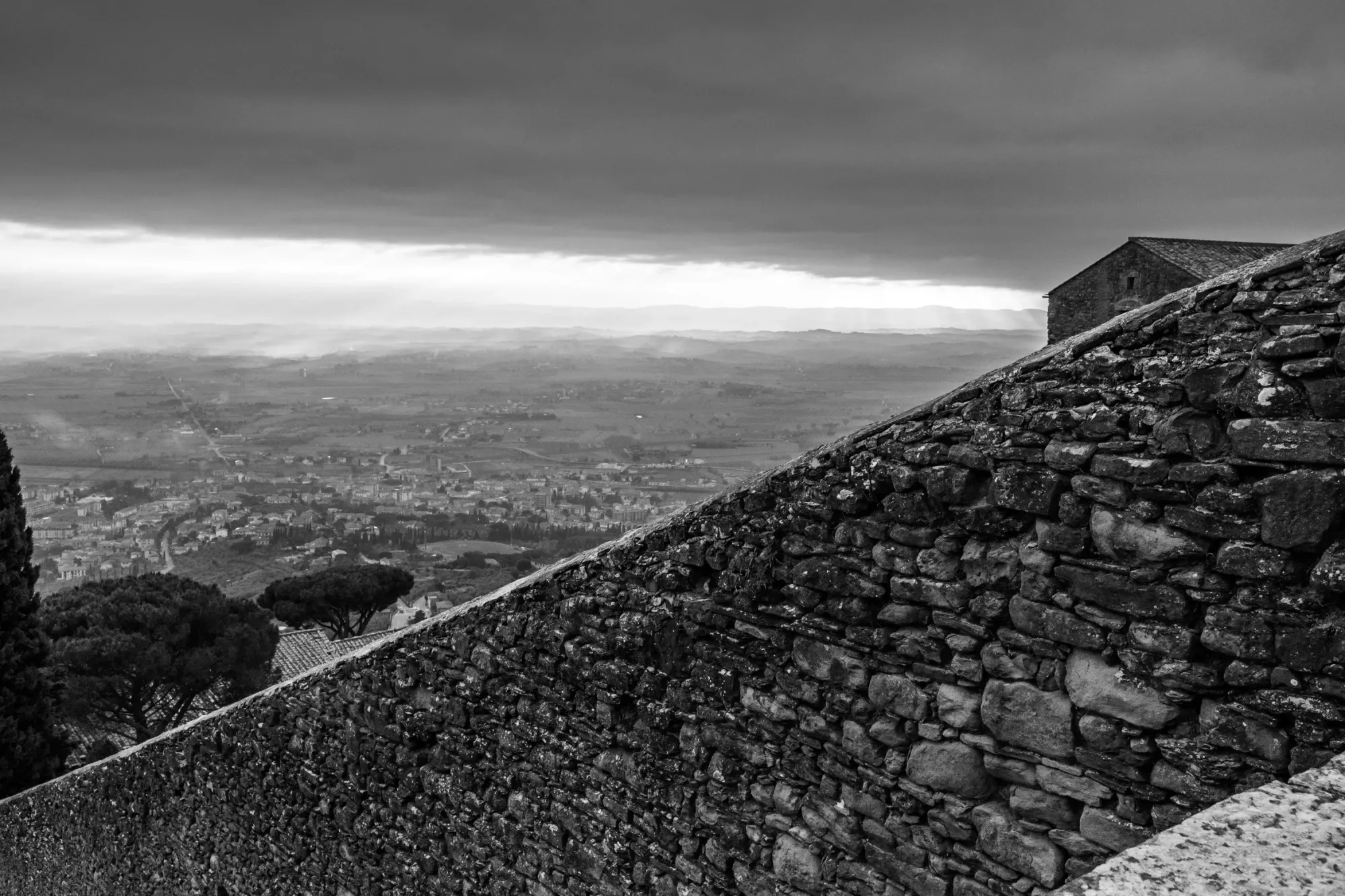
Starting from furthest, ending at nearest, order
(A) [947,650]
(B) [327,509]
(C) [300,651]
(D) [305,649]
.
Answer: (B) [327,509] → (D) [305,649] → (C) [300,651] → (A) [947,650]

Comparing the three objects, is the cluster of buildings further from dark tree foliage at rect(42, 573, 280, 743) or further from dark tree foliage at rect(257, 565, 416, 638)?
dark tree foliage at rect(42, 573, 280, 743)

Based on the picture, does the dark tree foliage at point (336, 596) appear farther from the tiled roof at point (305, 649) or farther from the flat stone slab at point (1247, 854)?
the flat stone slab at point (1247, 854)

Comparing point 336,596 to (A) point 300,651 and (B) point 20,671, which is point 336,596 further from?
(B) point 20,671

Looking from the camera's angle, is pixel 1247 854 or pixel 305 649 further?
pixel 305 649

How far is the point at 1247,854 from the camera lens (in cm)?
223

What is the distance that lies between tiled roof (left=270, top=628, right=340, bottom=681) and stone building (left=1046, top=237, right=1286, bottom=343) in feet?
56.5

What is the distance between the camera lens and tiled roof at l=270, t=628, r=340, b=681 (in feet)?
77.1

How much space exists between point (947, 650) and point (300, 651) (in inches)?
973

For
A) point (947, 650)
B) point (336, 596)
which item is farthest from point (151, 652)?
point (947, 650)

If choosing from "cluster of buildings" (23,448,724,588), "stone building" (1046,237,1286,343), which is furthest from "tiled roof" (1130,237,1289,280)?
"cluster of buildings" (23,448,724,588)

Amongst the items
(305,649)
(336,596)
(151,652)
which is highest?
(151,652)

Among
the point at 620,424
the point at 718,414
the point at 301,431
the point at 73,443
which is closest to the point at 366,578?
the point at 718,414

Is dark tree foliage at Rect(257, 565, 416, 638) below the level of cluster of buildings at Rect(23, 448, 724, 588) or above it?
above

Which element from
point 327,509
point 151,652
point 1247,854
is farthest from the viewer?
point 327,509
